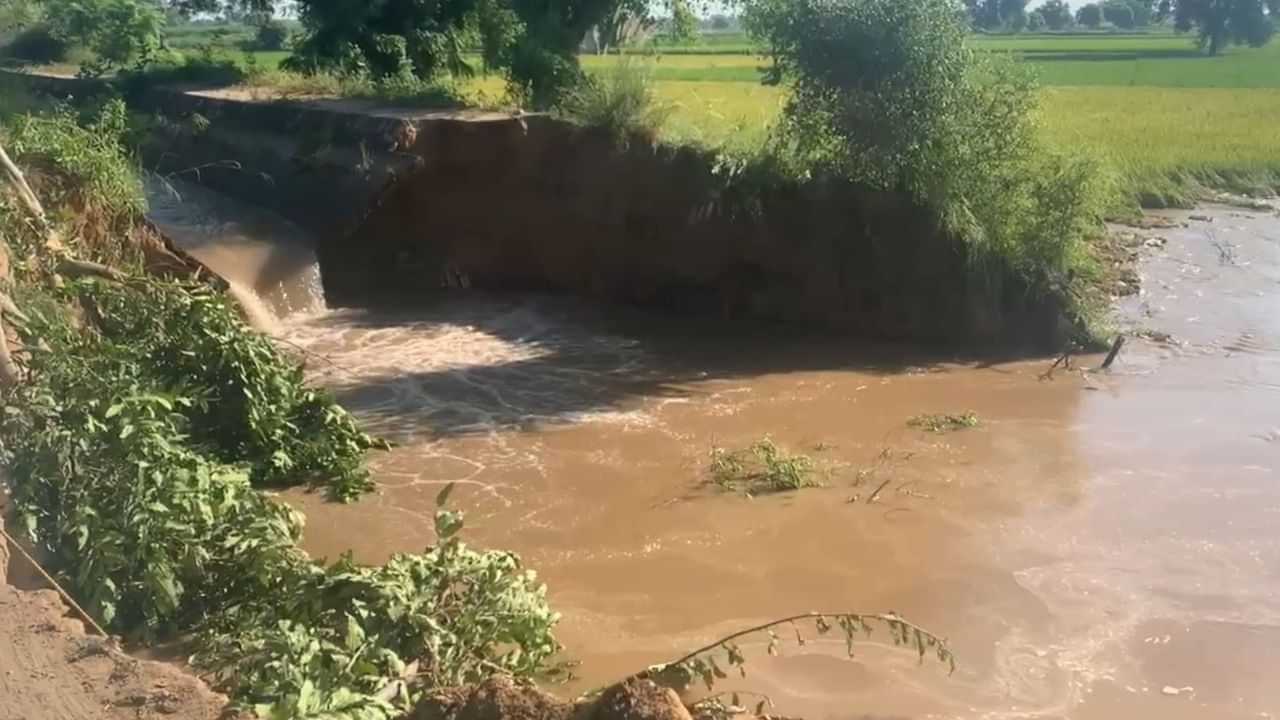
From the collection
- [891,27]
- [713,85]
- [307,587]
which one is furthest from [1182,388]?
[713,85]

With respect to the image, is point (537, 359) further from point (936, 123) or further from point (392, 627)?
point (392, 627)

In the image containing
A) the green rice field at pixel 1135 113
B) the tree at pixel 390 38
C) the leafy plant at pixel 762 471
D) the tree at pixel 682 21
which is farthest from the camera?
the tree at pixel 390 38

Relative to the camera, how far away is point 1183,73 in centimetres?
3453

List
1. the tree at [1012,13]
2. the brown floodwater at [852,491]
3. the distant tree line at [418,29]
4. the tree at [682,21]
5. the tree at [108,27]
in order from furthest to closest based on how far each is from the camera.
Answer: the tree at [1012,13] < the tree at [108,27] < the tree at [682,21] < the distant tree line at [418,29] < the brown floodwater at [852,491]

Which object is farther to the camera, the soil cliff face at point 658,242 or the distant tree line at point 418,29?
the distant tree line at point 418,29

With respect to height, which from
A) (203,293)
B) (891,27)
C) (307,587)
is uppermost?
(891,27)

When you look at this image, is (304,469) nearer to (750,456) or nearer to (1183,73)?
(750,456)

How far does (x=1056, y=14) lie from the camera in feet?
260

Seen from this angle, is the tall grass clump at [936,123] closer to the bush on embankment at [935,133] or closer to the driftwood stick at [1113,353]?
the bush on embankment at [935,133]

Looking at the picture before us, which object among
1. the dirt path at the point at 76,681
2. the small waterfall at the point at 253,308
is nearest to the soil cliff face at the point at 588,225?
the small waterfall at the point at 253,308

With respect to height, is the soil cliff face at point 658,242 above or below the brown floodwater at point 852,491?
above

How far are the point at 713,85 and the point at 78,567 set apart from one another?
21082mm

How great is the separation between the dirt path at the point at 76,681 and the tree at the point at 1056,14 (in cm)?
8124

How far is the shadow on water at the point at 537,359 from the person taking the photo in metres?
→ 10.1
